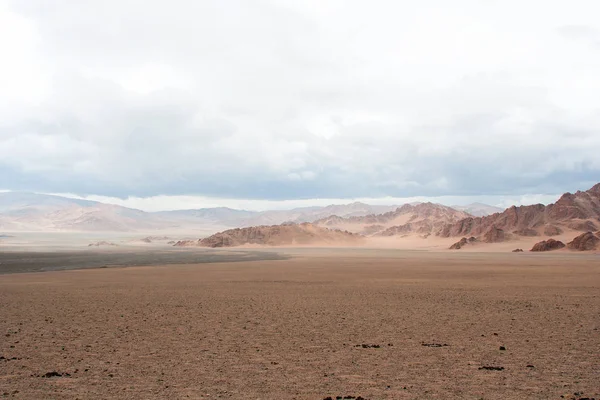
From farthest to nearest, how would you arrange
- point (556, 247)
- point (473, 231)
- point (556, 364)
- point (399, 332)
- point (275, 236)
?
point (275, 236)
point (473, 231)
point (556, 247)
point (399, 332)
point (556, 364)

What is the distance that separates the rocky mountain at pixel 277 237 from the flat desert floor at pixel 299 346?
10249cm

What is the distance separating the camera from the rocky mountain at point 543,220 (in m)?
102

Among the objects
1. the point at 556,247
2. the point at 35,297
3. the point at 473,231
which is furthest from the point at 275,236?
the point at 35,297

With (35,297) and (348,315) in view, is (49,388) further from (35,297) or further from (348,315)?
(35,297)

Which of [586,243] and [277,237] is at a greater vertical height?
[277,237]

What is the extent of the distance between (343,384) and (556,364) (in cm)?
434

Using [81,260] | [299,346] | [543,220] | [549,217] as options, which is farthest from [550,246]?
[299,346]

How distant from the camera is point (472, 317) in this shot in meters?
15.3

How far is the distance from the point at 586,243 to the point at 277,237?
71110 mm

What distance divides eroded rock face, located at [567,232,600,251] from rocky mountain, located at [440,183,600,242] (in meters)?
22.2

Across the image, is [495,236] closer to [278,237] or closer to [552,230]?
[552,230]

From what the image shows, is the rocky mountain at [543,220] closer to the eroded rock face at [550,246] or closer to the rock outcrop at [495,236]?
the rock outcrop at [495,236]

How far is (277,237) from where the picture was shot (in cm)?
12800

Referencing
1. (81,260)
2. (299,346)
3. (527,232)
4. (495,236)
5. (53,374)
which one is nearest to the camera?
(53,374)
